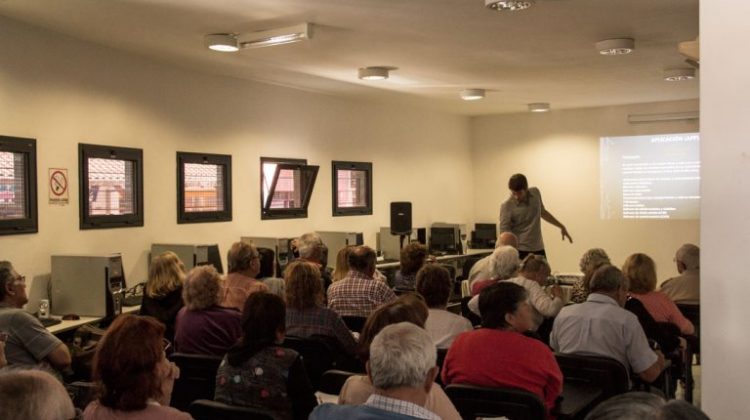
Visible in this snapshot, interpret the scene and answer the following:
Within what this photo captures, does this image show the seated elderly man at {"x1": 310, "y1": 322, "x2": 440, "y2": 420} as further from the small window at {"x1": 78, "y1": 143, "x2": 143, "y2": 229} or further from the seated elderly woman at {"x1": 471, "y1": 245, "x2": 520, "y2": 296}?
the small window at {"x1": 78, "y1": 143, "x2": 143, "y2": 229}

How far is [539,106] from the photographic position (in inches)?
389

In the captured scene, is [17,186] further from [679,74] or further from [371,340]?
[679,74]

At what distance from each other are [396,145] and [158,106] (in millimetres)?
4057

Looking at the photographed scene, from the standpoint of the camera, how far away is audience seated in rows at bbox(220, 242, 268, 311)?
4797mm

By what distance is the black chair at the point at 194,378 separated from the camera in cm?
342

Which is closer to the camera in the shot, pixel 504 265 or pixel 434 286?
pixel 434 286

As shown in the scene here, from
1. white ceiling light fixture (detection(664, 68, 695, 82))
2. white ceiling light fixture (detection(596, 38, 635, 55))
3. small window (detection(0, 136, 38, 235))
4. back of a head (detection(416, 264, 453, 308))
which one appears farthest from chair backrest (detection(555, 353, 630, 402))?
white ceiling light fixture (detection(664, 68, 695, 82))

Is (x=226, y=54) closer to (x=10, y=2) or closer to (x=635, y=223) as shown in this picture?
(x=10, y=2)

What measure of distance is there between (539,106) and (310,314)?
680 cm

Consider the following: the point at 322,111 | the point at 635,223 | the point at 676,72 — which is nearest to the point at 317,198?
the point at 322,111

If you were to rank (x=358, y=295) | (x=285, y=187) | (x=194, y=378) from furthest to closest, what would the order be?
(x=285, y=187) < (x=358, y=295) < (x=194, y=378)

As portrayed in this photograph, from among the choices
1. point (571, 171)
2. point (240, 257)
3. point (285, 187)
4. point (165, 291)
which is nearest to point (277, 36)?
point (240, 257)

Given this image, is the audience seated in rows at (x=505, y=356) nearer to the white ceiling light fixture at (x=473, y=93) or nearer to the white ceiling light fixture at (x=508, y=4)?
the white ceiling light fixture at (x=508, y=4)

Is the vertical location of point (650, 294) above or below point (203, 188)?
below
